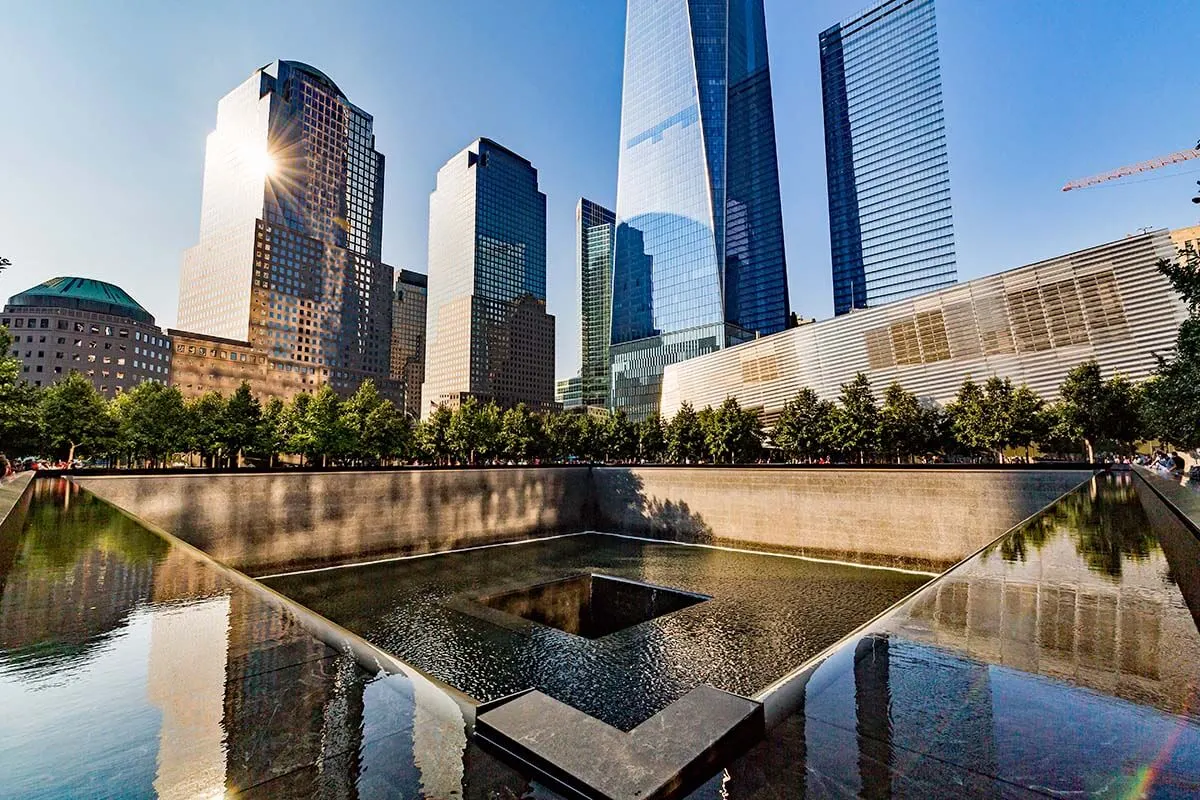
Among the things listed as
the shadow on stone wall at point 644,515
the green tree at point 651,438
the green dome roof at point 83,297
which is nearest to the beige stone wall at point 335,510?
the shadow on stone wall at point 644,515

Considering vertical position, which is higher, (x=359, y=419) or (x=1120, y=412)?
(x=359, y=419)

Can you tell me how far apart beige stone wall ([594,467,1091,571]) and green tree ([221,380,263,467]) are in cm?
3797

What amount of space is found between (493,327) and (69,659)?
18881 centimetres

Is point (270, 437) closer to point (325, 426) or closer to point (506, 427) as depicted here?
point (325, 426)

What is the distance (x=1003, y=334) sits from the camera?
6291cm

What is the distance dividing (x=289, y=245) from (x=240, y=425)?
359 feet

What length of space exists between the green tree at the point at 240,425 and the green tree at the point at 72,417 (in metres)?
9.42

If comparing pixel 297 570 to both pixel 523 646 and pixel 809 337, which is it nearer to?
pixel 523 646

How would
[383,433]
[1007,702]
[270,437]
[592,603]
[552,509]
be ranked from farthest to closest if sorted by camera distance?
[383,433] → [270,437] → [552,509] → [592,603] → [1007,702]

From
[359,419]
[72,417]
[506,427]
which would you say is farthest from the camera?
[506,427]

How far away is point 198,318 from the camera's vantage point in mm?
148625

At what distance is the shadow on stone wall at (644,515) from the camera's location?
43344 mm

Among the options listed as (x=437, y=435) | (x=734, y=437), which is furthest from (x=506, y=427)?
(x=734, y=437)

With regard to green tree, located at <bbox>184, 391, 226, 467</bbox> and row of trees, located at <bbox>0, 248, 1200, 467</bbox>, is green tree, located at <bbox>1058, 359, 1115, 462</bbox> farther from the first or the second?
green tree, located at <bbox>184, 391, 226, 467</bbox>
